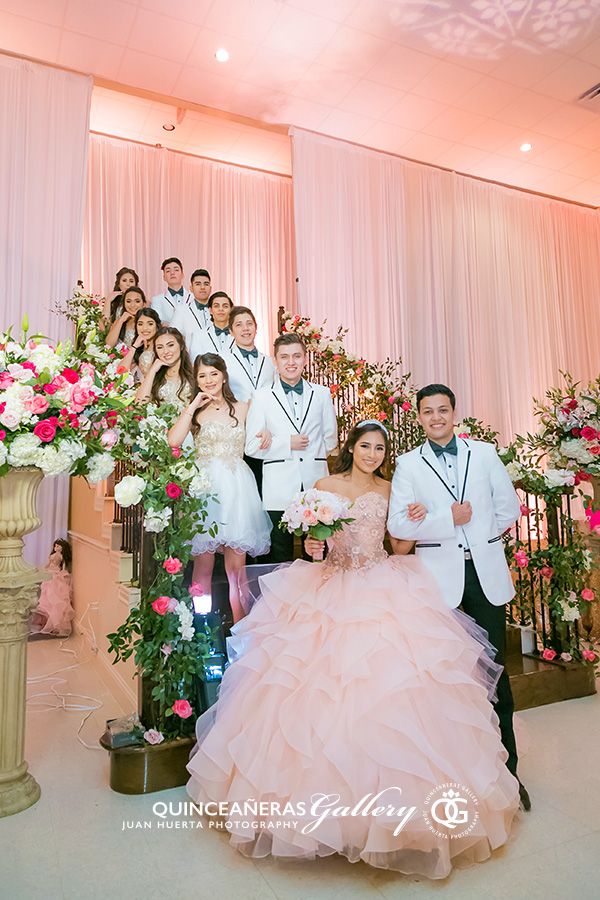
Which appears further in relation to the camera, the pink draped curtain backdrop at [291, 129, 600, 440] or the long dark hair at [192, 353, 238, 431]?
the pink draped curtain backdrop at [291, 129, 600, 440]

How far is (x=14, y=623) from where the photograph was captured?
283cm

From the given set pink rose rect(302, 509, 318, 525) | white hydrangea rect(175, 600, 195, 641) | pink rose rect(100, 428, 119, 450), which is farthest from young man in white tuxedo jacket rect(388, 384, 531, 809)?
pink rose rect(100, 428, 119, 450)

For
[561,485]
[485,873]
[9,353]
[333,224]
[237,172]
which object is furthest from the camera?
[237,172]

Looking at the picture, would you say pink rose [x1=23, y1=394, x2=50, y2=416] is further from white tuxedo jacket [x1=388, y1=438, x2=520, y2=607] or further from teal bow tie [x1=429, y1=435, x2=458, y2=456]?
teal bow tie [x1=429, y1=435, x2=458, y2=456]

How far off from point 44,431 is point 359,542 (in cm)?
153

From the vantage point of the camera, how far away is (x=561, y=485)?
4.18m

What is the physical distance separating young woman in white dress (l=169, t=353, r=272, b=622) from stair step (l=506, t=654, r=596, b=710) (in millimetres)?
1901

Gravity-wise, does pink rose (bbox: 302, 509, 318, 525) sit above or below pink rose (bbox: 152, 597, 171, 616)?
above

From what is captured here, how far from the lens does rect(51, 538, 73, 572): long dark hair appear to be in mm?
6078

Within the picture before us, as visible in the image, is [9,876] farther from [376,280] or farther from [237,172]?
[237,172]

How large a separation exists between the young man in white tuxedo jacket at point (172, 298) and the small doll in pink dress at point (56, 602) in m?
2.44

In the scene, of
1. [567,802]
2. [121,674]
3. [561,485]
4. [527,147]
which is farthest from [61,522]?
[527,147]

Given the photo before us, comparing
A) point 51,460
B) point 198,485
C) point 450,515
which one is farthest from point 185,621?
point 450,515

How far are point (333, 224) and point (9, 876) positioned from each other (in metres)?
7.32
